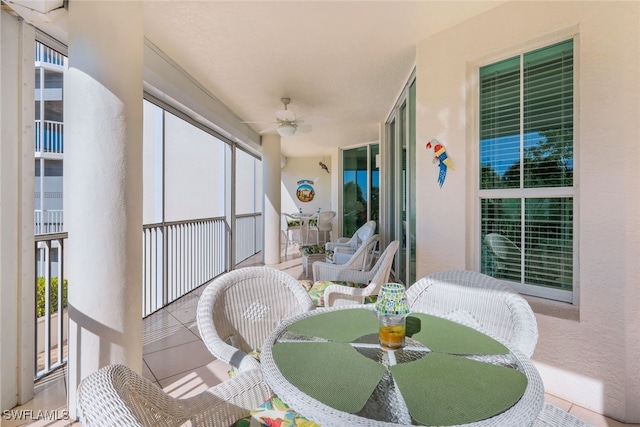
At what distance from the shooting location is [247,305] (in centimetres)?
161

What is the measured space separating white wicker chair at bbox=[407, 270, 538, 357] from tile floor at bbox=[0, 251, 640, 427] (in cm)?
103

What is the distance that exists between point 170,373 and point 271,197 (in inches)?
172

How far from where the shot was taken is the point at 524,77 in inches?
88.3

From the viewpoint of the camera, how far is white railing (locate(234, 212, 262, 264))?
6758mm

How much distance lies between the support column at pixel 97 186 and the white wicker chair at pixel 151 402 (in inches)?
40.3

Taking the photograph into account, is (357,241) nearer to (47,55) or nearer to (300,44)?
(300,44)

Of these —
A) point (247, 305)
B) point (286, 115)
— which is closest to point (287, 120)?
point (286, 115)

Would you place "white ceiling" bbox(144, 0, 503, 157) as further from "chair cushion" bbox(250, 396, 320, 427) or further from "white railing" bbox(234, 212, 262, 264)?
"white railing" bbox(234, 212, 262, 264)

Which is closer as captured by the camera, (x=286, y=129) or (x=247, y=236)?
(x=286, y=129)

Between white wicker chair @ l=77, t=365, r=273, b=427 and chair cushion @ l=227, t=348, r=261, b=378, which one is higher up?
white wicker chair @ l=77, t=365, r=273, b=427

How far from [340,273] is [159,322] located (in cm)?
206

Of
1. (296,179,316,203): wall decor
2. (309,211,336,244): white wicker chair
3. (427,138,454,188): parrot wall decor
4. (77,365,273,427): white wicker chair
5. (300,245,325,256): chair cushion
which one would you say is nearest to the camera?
(77,365,273,427): white wicker chair

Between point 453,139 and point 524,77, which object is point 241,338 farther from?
point 524,77

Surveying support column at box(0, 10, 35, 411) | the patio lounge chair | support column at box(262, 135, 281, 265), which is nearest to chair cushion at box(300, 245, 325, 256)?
the patio lounge chair
